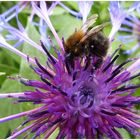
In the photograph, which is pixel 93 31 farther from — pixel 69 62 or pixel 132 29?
pixel 132 29

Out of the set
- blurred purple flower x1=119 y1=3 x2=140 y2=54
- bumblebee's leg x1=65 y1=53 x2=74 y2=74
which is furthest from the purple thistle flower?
blurred purple flower x1=119 y1=3 x2=140 y2=54

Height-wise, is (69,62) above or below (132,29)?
below

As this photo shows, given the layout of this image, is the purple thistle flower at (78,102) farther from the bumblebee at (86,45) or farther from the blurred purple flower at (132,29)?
the blurred purple flower at (132,29)

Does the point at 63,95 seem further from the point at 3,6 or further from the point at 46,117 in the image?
the point at 3,6

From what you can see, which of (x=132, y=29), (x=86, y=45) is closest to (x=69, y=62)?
(x=86, y=45)

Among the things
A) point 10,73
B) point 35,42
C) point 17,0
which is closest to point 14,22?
point 17,0

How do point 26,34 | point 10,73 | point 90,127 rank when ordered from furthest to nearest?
point 10,73 → point 26,34 → point 90,127
